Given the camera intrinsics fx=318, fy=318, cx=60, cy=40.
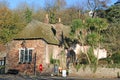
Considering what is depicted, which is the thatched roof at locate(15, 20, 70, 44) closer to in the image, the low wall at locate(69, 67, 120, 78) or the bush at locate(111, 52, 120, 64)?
the low wall at locate(69, 67, 120, 78)

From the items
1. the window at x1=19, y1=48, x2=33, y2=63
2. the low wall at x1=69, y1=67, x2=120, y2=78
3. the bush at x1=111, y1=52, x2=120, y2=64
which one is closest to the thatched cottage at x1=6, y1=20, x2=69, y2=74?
the window at x1=19, y1=48, x2=33, y2=63

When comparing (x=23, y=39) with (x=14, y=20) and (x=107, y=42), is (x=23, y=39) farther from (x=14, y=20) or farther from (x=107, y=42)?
(x=14, y=20)

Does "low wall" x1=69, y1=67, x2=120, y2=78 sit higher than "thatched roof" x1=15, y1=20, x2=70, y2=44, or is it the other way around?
"thatched roof" x1=15, y1=20, x2=70, y2=44

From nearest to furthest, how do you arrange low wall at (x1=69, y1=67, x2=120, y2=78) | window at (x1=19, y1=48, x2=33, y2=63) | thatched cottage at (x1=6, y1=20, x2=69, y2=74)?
low wall at (x1=69, y1=67, x2=120, y2=78)
thatched cottage at (x1=6, y1=20, x2=69, y2=74)
window at (x1=19, y1=48, x2=33, y2=63)

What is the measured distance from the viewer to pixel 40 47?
160ft

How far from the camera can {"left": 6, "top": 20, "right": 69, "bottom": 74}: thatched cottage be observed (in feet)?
160

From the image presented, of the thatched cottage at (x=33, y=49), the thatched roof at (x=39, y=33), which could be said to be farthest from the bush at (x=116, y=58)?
the thatched roof at (x=39, y=33)

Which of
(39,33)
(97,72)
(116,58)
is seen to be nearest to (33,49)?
(39,33)

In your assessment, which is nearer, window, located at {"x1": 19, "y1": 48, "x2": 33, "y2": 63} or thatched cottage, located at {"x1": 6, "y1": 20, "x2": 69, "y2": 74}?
thatched cottage, located at {"x1": 6, "y1": 20, "x2": 69, "y2": 74}

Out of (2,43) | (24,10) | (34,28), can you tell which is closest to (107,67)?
(34,28)

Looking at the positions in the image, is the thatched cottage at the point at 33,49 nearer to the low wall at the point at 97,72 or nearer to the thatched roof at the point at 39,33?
the thatched roof at the point at 39,33

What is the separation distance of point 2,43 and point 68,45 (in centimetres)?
→ 2154

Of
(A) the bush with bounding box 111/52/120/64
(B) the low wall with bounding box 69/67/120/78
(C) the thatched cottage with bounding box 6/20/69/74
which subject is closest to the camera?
(B) the low wall with bounding box 69/67/120/78

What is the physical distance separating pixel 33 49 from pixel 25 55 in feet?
5.30
